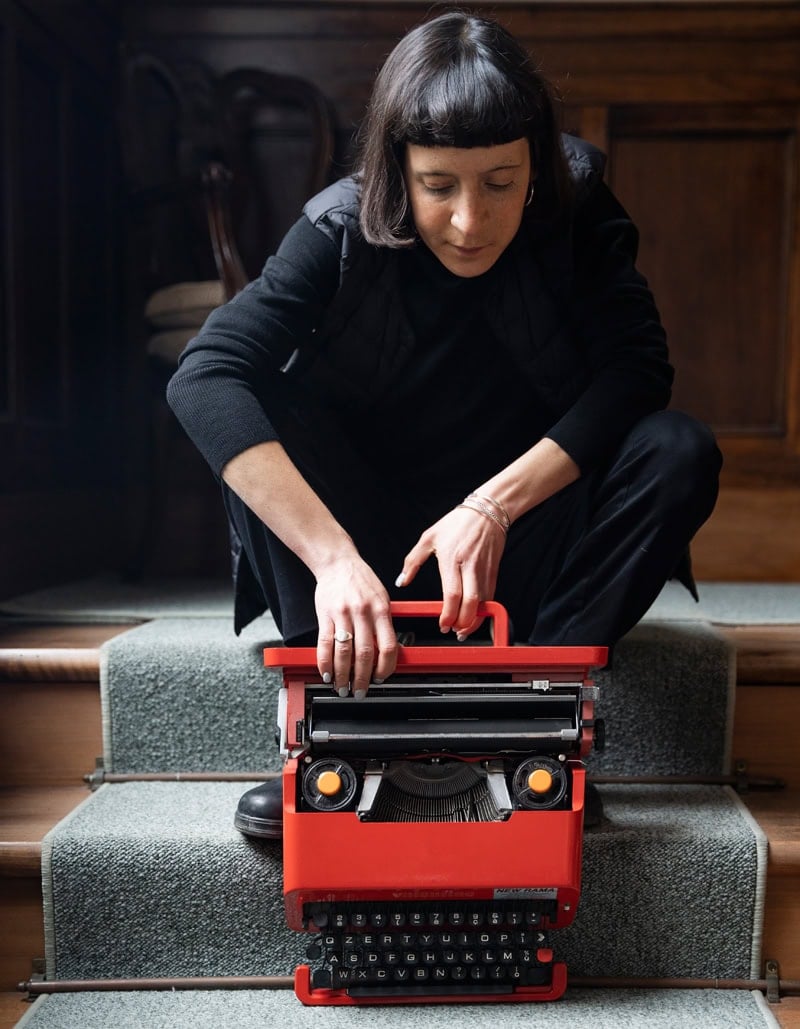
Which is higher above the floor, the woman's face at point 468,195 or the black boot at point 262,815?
the woman's face at point 468,195

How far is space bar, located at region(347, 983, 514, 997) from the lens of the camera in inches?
41.6

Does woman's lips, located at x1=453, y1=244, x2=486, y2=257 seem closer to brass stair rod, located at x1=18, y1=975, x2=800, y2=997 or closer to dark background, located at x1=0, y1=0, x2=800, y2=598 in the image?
brass stair rod, located at x1=18, y1=975, x2=800, y2=997

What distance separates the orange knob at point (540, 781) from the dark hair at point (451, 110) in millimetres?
623

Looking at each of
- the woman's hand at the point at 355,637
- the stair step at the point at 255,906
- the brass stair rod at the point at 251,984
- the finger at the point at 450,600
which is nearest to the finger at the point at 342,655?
the woman's hand at the point at 355,637

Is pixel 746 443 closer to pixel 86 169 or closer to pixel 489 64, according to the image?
pixel 489 64

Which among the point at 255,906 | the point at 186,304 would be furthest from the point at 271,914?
the point at 186,304

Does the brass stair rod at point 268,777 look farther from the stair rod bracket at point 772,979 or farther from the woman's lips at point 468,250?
the woman's lips at point 468,250

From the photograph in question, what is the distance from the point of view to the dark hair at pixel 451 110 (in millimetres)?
1049

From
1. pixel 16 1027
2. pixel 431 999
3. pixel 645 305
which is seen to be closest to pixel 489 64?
pixel 645 305

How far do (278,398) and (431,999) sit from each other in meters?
0.72

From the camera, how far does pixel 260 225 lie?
230cm

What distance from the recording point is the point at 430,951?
106cm

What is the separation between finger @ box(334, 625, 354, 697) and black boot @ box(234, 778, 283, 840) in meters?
0.28

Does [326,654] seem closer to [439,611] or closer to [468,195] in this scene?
[439,611]
